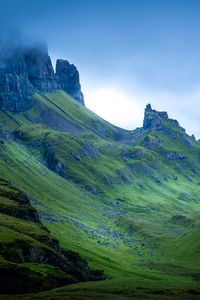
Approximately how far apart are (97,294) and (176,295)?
25.2 metres

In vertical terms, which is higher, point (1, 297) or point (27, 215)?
point (27, 215)

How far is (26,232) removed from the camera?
169 metres

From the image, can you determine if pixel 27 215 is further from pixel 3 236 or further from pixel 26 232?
pixel 3 236

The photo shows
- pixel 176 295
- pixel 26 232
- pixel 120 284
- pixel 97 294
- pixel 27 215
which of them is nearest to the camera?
pixel 97 294

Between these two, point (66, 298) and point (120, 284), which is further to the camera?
point (120, 284)

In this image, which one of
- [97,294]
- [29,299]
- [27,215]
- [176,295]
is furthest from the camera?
[27,215]

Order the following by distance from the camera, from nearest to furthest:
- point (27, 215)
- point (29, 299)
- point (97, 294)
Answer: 1. point (29, 299)
2. point (97, 294)
3. point (27, 215)

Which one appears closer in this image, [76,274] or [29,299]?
[29,299]

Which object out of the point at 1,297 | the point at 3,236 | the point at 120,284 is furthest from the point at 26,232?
the point at 1,297

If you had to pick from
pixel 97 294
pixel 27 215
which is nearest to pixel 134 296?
pixel 97 294

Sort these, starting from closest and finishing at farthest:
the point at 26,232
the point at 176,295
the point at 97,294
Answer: the point at 97,294
the point at 176,295
the point at 26,232

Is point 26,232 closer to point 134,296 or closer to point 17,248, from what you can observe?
point 17,248

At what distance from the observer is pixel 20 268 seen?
13388 centimetres

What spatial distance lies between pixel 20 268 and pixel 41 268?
10201 millimetres
